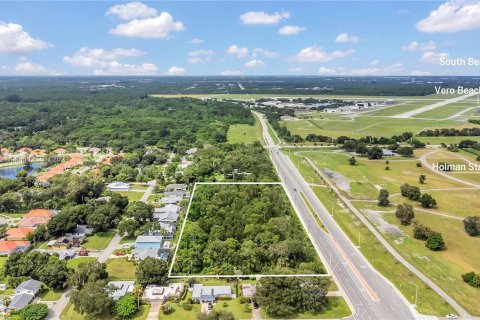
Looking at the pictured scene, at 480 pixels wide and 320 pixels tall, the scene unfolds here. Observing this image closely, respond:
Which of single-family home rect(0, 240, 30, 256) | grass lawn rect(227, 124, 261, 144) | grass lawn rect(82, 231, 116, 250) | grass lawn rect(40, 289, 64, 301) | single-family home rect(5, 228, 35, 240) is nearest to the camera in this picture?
grass lawn rect(40, 289, 64, 301)

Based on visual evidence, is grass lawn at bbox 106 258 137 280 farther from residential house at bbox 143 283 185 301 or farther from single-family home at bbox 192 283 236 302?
single-family home at bbox 192 283 236 302

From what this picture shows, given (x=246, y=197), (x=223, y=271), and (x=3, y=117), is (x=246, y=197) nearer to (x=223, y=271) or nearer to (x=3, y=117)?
(x=223, y=271)

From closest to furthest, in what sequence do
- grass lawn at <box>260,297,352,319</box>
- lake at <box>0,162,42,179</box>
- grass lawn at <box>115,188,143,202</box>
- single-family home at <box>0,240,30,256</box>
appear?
grass lawn at <box>260,297,352,319</box>, single-family home at <box>0,240,30,256</box>, grass lawn at <box>115,188,143,202</box>, lake at <box>0,162,42,179</box>

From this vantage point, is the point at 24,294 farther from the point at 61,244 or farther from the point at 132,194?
the point at 132,194

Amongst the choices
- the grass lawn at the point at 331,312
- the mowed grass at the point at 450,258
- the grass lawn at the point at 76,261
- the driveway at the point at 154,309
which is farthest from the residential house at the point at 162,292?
the mowed grass at the point at 450,258

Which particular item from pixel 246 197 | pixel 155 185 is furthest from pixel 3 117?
pixel 246 197

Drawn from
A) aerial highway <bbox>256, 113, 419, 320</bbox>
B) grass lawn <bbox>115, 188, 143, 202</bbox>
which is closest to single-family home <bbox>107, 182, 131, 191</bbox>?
grass lawn <bbox>115, 188, 143, 202</bbox>

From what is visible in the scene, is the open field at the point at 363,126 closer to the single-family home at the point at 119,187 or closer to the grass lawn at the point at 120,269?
the single-family home at the point at 119,187
